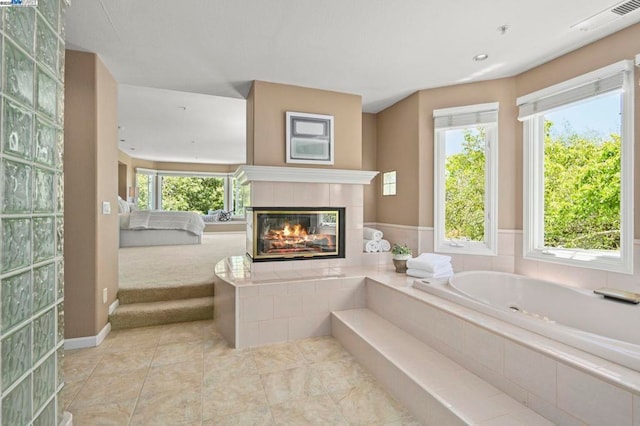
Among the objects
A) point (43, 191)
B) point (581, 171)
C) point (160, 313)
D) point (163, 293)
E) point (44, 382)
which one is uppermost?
point (581, 171)

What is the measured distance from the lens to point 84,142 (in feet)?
8.73

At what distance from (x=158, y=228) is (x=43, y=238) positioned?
6039mm

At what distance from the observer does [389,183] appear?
441 centimetres

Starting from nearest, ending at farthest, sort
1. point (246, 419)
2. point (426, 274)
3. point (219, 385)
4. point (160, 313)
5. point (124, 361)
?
point (246, 419) → point (219, 385) → point (124, 361) → point (426, 274) → point (160, 313)

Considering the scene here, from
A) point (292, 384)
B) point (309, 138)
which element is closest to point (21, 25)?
point (292, 384)

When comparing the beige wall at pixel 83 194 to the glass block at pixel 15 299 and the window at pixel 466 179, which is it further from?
the window at pixel 466 179

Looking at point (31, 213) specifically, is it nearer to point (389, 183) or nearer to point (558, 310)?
point (558, 310)

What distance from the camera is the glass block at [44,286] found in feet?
3.56

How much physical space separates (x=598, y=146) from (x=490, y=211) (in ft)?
3.51

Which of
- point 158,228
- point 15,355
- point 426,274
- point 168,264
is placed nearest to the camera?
point 15,355

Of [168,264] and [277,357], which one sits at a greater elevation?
[168,264]

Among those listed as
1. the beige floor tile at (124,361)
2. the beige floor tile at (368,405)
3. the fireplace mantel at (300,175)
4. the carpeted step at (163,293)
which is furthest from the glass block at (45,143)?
the carpeted step at (163,293)

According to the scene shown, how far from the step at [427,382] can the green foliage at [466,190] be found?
1.64m

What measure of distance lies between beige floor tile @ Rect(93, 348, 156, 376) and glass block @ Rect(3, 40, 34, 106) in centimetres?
204
